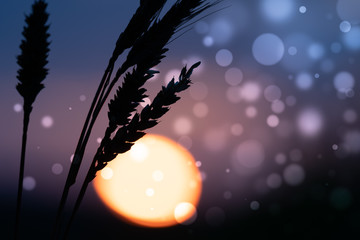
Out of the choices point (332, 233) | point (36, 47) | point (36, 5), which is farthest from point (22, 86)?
point (332, 233)

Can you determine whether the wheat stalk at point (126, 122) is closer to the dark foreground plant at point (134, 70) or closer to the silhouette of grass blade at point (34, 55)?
the dark foreground plant at point (134, 70)

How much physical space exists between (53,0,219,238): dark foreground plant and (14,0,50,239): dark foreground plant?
178 millimetres

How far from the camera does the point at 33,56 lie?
99cm

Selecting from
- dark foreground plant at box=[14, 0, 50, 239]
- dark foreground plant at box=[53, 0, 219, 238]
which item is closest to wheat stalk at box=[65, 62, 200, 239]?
dark foreground plant at box=[53, 0, 219, 238]

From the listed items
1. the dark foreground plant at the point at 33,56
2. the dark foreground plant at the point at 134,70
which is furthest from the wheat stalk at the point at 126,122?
the dark foreground plant at the point at 33,56

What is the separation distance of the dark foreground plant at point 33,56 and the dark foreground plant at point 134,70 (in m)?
0.18

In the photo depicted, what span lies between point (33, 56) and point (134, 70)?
0.98 feet

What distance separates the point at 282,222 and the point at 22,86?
768cm

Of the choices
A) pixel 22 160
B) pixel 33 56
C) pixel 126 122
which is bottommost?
pixel 22 160

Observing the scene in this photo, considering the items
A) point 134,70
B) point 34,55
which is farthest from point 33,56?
point 134,70

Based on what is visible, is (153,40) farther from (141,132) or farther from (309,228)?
(309,228)

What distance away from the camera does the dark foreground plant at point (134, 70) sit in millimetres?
1081

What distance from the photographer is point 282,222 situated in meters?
7.82

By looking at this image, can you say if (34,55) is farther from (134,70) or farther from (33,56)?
(134,70)
